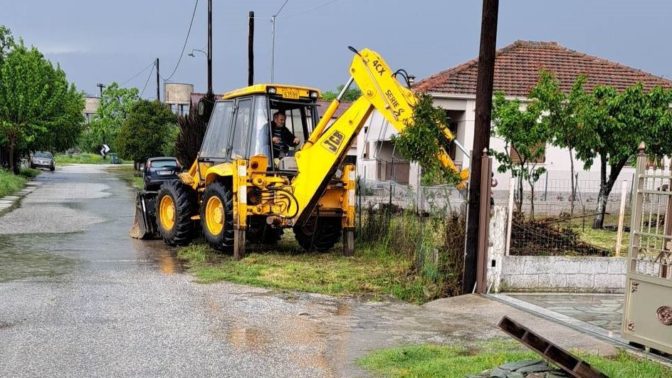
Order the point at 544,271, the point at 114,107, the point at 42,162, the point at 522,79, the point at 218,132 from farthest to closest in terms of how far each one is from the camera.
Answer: the point at 114,107 < the point at 42,162 < the point at 522,79 < the point at 218,132 < the point at 544,271

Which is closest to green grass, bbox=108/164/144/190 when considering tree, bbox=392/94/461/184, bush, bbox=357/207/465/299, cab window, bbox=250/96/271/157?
cab window, bbox=250/96/271/157

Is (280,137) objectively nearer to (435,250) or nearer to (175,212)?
(175,212)

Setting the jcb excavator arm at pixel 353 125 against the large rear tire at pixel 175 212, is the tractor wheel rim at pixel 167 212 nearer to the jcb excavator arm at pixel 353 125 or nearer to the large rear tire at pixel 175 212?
the large rear tire at pixel 175 212

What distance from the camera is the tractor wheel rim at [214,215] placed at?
12.4 m

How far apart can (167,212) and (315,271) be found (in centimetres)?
473

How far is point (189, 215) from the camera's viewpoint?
529 inches

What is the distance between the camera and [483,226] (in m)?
9.16

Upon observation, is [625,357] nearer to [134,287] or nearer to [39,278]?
[134,287]

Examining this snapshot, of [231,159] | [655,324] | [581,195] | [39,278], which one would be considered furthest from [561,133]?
[39,278]

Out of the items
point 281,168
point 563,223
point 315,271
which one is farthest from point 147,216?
point 563,223

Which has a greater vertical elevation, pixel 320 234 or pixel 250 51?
pixel 250 51

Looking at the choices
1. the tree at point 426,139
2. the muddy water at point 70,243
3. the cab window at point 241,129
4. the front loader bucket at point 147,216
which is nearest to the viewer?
the tree at point 426,139

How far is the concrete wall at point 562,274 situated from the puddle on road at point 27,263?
656 centimetres

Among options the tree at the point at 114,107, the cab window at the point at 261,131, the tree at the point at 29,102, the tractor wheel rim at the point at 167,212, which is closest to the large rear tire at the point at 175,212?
the tractor wheel rim at the point at 167,212
